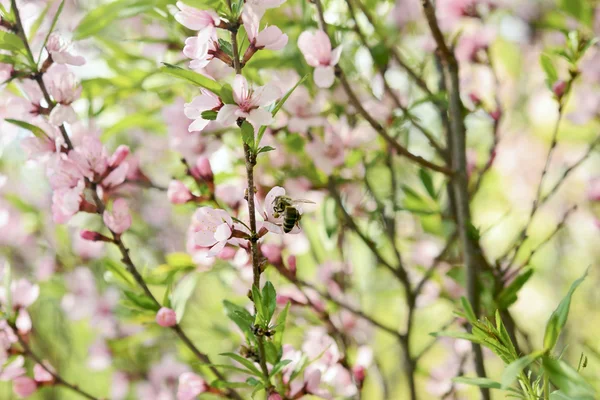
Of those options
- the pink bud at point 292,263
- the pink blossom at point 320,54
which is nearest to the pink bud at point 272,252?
the pink bud at point 292,263

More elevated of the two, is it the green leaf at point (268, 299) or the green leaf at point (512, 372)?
the green leaf at point (512, 372)

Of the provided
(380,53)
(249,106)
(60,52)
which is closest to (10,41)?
(60,52)

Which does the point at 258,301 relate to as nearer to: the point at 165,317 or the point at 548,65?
the point at 165,317

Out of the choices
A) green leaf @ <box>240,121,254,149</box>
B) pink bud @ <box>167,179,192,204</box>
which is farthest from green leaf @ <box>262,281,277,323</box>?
pink bud @ <box>167,179,192,204</box>

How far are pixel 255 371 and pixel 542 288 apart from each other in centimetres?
159

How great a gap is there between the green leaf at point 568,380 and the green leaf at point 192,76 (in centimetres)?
34

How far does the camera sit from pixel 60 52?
0.65 m

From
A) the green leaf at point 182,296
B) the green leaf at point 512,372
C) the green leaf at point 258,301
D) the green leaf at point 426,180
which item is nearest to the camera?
the green leaf at point 512,372

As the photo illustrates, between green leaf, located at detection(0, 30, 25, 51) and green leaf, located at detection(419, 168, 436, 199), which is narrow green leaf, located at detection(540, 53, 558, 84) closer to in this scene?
green leaf, located at detection(419, 168, 436, 199)

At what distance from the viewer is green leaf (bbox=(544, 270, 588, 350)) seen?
1.59 ft

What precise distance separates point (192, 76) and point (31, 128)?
0.26 m

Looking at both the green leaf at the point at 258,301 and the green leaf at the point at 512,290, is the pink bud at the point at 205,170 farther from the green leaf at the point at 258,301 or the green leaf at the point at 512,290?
the green leaf at the point at 512,290

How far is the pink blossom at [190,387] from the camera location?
0.69m

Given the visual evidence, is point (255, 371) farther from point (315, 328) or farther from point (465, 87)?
point (465, 87)
